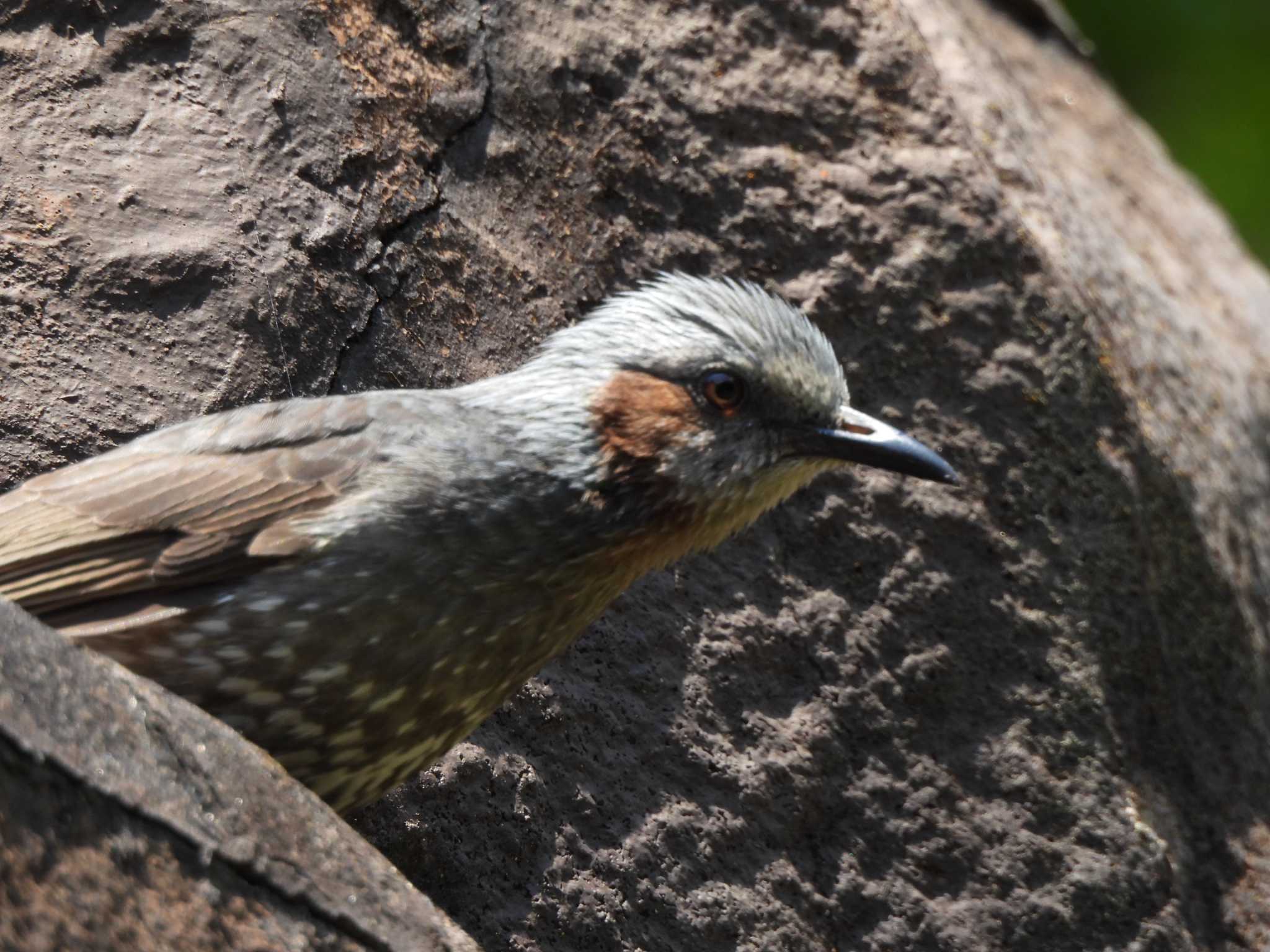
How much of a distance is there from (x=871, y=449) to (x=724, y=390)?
13.6 inches

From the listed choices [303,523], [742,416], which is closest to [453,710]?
[303,523]

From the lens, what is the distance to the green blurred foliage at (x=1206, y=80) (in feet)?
29.6

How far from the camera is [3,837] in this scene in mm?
1966

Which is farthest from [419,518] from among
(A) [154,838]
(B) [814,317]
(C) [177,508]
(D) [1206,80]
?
(D) [1206,80]

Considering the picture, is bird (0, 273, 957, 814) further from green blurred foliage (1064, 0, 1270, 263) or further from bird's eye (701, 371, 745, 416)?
green blurred foliage (1064, 0, 1270, 263)

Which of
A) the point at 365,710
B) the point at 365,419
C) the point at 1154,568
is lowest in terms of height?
the point at 365,710

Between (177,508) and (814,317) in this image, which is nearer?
(177,508)

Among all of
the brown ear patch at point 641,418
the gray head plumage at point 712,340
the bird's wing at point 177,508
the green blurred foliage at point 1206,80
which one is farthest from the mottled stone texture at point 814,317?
the green blurred foliage at point 1206,80

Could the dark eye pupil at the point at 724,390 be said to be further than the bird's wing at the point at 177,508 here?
Yes

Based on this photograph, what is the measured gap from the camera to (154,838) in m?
2.13

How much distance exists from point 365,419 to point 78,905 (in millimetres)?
1250

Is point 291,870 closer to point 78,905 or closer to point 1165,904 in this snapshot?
point 78,905

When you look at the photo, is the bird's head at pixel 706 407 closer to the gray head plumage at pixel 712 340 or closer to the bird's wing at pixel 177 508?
the gray head plumage at pixel 712 340

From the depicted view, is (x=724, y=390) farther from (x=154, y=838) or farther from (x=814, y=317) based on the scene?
(x=154, y=838)
